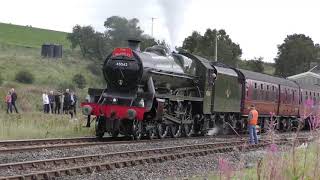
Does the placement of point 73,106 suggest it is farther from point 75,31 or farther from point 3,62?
point 75,31

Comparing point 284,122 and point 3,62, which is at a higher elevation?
point 3,62

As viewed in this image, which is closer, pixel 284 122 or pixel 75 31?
pixel 284 122

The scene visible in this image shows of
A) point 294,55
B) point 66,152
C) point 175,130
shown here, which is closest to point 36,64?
point 294,55

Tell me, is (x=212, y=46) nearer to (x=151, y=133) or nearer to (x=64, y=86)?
(x=64, y=86)

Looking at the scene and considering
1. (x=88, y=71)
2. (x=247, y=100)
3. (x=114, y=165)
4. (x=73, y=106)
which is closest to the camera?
(x=114, y=165)

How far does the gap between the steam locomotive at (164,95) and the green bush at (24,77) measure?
1523 inches

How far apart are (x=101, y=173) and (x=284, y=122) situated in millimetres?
21824

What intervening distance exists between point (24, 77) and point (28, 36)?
1494 inches

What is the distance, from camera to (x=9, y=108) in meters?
27.5

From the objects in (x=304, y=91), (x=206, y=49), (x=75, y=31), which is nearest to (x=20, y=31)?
(x=75, y=31)

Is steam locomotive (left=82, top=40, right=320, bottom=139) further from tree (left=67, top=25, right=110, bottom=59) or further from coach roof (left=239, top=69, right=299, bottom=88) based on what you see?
tree (left=67, top=25, right=110, bottom=59)

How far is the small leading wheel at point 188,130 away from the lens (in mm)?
20875

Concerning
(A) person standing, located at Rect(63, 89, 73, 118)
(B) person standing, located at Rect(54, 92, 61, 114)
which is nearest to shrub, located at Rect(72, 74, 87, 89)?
(B) person standing, located at Rect(54, 92, 61, 114)

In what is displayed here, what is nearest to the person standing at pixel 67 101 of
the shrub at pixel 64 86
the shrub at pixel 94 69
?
the shrub at pixel 64 86
